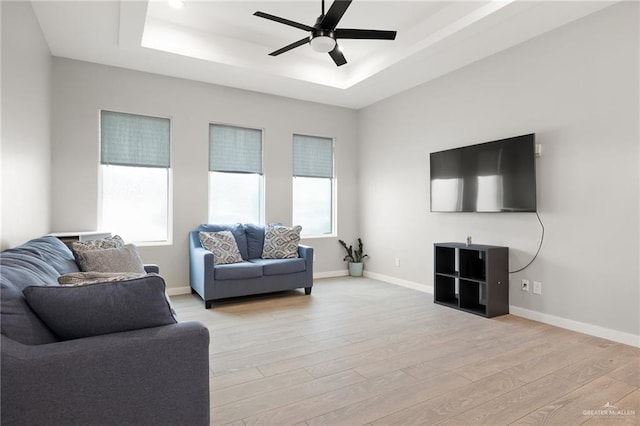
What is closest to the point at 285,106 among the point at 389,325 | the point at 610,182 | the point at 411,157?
the point at 411,157

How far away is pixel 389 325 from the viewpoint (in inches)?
139

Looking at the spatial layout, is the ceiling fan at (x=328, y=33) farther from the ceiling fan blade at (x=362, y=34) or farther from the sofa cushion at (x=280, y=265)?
the sofa cushion at (x=280, y=265)

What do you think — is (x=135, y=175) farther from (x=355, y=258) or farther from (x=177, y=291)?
(x=355, y=258)

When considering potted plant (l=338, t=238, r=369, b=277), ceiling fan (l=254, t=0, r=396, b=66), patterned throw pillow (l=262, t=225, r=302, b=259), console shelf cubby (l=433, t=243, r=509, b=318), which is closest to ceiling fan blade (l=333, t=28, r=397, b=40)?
ceiling fan (l=254, t=0, r=396, b=66)

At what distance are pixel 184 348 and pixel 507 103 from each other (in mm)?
4113

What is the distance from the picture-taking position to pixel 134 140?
15.3 feet

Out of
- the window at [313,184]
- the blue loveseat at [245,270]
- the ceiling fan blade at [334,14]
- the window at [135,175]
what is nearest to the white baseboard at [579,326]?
the blue loveseat at [245,270]

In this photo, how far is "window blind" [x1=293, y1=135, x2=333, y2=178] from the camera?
19.2 feet

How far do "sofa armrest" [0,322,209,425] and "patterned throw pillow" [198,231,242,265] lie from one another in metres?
3.08

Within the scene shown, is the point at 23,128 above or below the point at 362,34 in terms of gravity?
below

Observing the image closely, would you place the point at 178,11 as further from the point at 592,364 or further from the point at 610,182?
the point at 592,364

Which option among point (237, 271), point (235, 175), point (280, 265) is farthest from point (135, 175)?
point (280, 265)

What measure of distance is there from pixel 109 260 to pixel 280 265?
6.81 ft

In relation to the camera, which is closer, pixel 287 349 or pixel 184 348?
pixel 184 348
